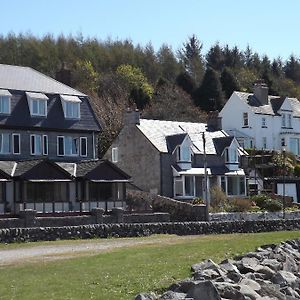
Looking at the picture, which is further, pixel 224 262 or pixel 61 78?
pixel 61 78

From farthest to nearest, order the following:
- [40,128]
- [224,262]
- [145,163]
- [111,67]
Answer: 1. [111,67]
2. [145,163]
3. [40,128]
4. [224,262]

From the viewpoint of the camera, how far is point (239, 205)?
58375 millimetres

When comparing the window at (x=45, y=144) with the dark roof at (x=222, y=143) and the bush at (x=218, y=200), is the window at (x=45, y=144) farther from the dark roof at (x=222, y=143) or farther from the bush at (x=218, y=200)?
the dark roof at (x=222, y=143)

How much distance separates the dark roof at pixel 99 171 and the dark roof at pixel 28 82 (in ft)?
22.8

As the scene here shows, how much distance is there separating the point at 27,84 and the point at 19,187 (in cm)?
1002

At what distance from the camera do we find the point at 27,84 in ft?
188

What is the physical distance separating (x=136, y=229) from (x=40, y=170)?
35.3 ft

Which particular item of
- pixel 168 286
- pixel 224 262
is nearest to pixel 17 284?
pixel 168 286

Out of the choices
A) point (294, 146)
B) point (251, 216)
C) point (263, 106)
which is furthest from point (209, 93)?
point (251, 216)

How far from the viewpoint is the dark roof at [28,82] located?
2217 inches

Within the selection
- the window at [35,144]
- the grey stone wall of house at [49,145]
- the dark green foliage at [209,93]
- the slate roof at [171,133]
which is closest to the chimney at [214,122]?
the slate roof at [171,133]

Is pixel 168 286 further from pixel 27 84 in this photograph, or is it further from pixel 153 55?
pixel 153 55

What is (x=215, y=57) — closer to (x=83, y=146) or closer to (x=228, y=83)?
(x=228, y=83)

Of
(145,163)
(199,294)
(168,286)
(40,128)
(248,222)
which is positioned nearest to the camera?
(199,294)
